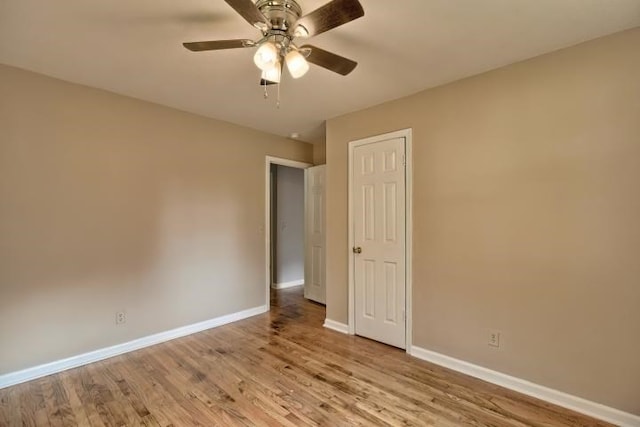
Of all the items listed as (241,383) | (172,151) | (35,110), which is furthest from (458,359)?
(35,110)

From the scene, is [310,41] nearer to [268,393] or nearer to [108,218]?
[108,218]

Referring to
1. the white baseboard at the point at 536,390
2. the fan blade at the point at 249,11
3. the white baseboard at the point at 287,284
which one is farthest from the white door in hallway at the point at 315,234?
the fan blade at the point at 249,11

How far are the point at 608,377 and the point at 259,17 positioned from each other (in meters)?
2.96

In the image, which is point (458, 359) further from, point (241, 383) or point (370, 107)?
point (370, 107)

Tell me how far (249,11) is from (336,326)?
3134 millimetres

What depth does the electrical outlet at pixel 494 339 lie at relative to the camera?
2.41m

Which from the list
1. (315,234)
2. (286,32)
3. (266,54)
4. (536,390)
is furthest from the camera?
(315,234)

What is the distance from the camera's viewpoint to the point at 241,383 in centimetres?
238

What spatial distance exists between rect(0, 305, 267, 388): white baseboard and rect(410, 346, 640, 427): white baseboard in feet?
7.30

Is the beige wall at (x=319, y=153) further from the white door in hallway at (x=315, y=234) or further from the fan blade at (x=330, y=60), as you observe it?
the fan blade at (x=330, y=60)

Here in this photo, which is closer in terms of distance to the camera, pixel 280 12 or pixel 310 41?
pixel 280 12

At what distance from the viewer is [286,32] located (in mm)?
1688

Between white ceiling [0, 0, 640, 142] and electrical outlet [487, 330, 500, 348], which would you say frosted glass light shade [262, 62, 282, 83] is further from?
electrical outlet [487, 330, 500, 348]

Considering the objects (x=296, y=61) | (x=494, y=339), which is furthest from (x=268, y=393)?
(x=296, y=61)
